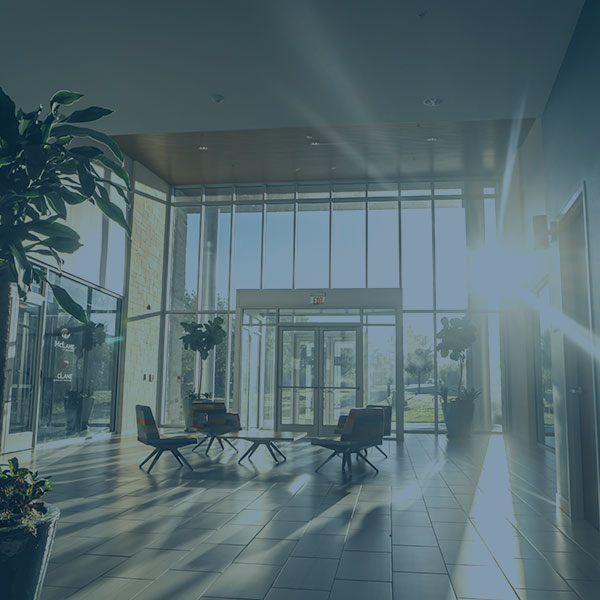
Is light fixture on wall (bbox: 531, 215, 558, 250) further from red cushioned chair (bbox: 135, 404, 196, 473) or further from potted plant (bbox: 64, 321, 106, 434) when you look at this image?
potted plant (bbox: 64, 321, 106, 434)

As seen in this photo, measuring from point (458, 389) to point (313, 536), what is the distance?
8491mm

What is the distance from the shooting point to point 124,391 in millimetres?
12297

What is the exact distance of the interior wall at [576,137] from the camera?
4.24m

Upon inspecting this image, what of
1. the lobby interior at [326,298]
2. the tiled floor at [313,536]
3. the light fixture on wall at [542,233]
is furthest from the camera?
the light fixture on wall at [542,233]

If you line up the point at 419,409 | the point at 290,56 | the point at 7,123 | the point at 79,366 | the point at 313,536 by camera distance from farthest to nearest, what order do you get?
the point at 419,409, the point at 79,366, the point at 290,56, the point at 313,536, the point at 7,123

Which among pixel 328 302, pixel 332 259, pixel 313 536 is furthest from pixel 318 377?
pixel 313 536

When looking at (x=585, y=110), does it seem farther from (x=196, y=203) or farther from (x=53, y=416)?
(x=196, y=203)

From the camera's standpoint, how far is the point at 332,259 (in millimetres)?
13883

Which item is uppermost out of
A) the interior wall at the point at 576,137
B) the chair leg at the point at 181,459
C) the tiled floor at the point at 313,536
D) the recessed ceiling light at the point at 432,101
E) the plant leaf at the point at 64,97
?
the recessed ceiling light at the point at 432,101

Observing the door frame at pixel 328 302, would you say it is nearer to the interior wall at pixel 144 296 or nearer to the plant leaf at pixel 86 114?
the interior wall at pixel 144 296

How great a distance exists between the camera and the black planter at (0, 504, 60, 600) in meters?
2.35

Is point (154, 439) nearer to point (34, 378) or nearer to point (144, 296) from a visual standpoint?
point (34, 378)

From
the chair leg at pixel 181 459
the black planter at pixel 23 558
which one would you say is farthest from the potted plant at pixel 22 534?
the chair leg at pixel 181 459

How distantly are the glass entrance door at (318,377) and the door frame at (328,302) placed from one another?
0.48 meters
